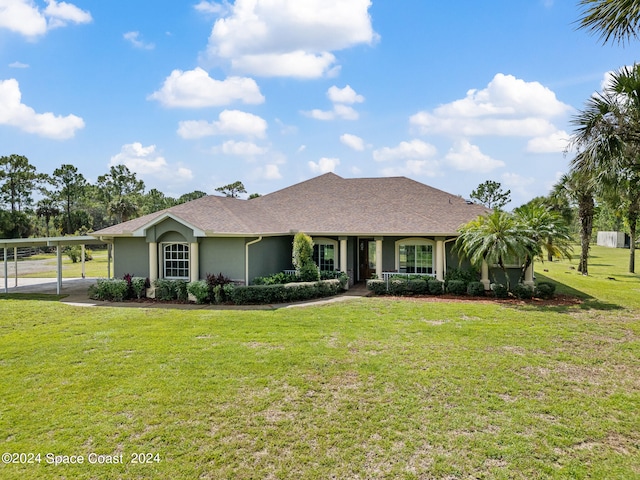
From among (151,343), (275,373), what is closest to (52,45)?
(151,343)

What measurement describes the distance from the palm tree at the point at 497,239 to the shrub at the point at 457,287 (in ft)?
3.84

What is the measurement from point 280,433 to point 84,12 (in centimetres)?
1439

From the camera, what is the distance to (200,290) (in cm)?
1513

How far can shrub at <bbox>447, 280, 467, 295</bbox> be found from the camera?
1673 centimetres

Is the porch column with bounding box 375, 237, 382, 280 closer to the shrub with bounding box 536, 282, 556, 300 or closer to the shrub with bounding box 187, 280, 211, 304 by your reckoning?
the shrub with bounding box 536, 282, 556, 300

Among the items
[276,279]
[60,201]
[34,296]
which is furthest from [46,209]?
[276,279]

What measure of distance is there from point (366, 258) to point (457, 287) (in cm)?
546

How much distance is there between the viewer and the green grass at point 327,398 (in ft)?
15.7

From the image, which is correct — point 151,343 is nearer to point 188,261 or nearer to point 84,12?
point 188,261

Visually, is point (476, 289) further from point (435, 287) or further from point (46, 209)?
point (46, 209)

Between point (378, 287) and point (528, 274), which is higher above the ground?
point (528, 274)

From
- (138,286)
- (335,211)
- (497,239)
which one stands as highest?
(335,211)

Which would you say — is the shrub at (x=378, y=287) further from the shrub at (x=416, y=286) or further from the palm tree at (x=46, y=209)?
the palm tree at (x=46, y=209)

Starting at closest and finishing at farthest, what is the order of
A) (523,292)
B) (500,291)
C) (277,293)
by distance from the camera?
(277,293) < (523,292) < (500,291)
